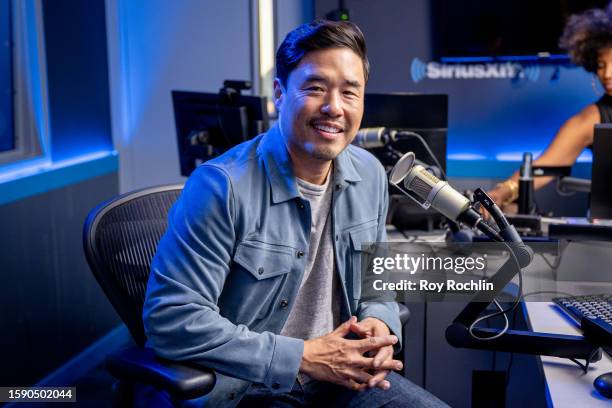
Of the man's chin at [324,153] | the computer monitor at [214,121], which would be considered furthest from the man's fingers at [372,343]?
the computer monitor at [214,121]

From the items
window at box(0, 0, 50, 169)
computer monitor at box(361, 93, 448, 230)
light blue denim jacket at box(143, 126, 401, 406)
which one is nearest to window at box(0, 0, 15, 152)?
window at box(0, 0, 50, 169)

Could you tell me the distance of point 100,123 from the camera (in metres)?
4.20

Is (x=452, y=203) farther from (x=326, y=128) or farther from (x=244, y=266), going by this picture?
(x=244, y=266)

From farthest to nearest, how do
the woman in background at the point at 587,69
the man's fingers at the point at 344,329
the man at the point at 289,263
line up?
the woman in background at the point at 587,69 < the man's fingers at the point at 344,329 < the man at the point at 289,263

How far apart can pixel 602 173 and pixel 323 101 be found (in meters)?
1.00

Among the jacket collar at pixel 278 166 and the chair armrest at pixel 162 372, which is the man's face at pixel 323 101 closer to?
the jacket collar at pixel 278 166

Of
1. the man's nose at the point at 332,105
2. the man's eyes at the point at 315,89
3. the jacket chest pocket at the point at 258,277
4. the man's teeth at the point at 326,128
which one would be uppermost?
the man's eyes at the point at 315,89

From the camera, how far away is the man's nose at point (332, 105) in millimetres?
1766

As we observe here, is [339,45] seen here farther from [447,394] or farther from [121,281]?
[447,394]

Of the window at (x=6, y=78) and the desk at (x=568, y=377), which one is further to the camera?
the window at (x=6, y=78)

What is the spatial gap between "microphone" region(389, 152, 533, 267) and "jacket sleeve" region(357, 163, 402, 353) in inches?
13.9

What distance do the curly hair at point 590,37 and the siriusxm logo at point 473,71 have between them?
0.82 m

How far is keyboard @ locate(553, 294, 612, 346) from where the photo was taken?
173 cm

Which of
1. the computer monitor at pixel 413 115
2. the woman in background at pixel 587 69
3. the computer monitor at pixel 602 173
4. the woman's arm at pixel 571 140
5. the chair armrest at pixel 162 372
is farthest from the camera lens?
the woman's arm at pixel 571 140
